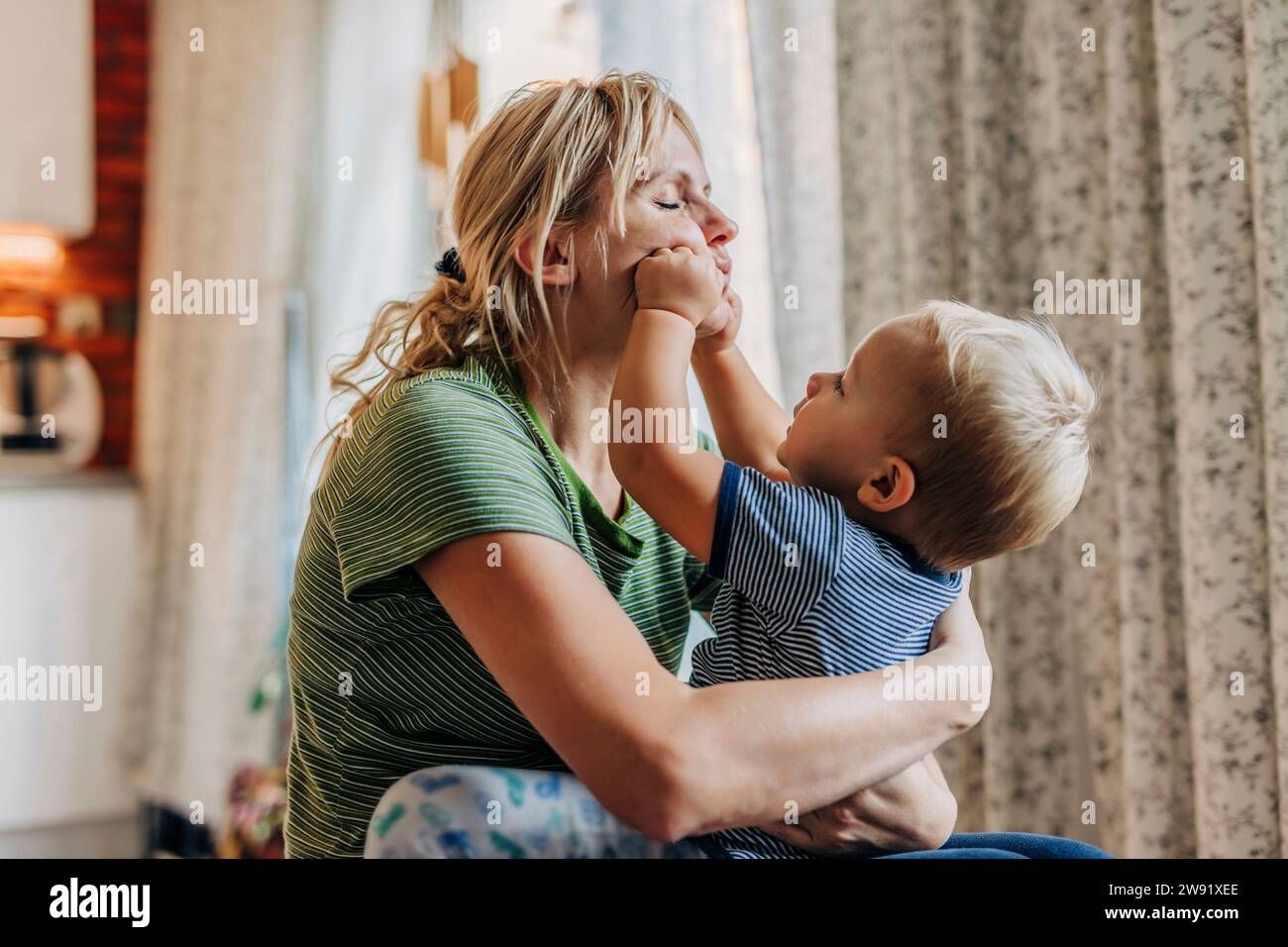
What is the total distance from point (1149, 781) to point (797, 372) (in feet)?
3.26

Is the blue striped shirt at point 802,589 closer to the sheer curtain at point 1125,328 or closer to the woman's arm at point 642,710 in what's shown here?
the woman's arm at point 642,710

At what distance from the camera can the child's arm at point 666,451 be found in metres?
1.00

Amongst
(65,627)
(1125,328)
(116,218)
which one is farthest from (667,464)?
(116,218)

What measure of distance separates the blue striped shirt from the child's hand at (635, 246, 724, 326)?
0.18 m

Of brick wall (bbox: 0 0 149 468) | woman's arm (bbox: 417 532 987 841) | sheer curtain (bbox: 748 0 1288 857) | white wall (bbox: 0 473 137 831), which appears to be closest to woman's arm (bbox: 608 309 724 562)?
woman's arm (bbox: 417 532 987 841)

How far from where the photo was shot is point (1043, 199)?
1964 millimetres

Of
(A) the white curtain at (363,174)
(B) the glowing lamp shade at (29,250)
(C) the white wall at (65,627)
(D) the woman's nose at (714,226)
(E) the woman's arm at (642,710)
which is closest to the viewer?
(E) the woman's arm at (642,710)

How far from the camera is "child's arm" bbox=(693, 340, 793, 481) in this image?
133 cm

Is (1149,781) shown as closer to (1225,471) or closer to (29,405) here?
(1225,471)

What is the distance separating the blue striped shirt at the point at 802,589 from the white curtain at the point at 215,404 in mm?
2921

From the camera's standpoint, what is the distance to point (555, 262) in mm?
1189

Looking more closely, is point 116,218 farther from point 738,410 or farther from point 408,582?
point 408,582

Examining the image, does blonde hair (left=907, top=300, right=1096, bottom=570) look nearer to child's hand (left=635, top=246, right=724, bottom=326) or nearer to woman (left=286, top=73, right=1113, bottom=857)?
woman (left=286, top=73, right=1113, bottom=857)

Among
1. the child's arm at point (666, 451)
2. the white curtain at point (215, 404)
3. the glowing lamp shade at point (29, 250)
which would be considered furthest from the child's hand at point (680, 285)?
the glowing lamp shade at point (29, 250)
